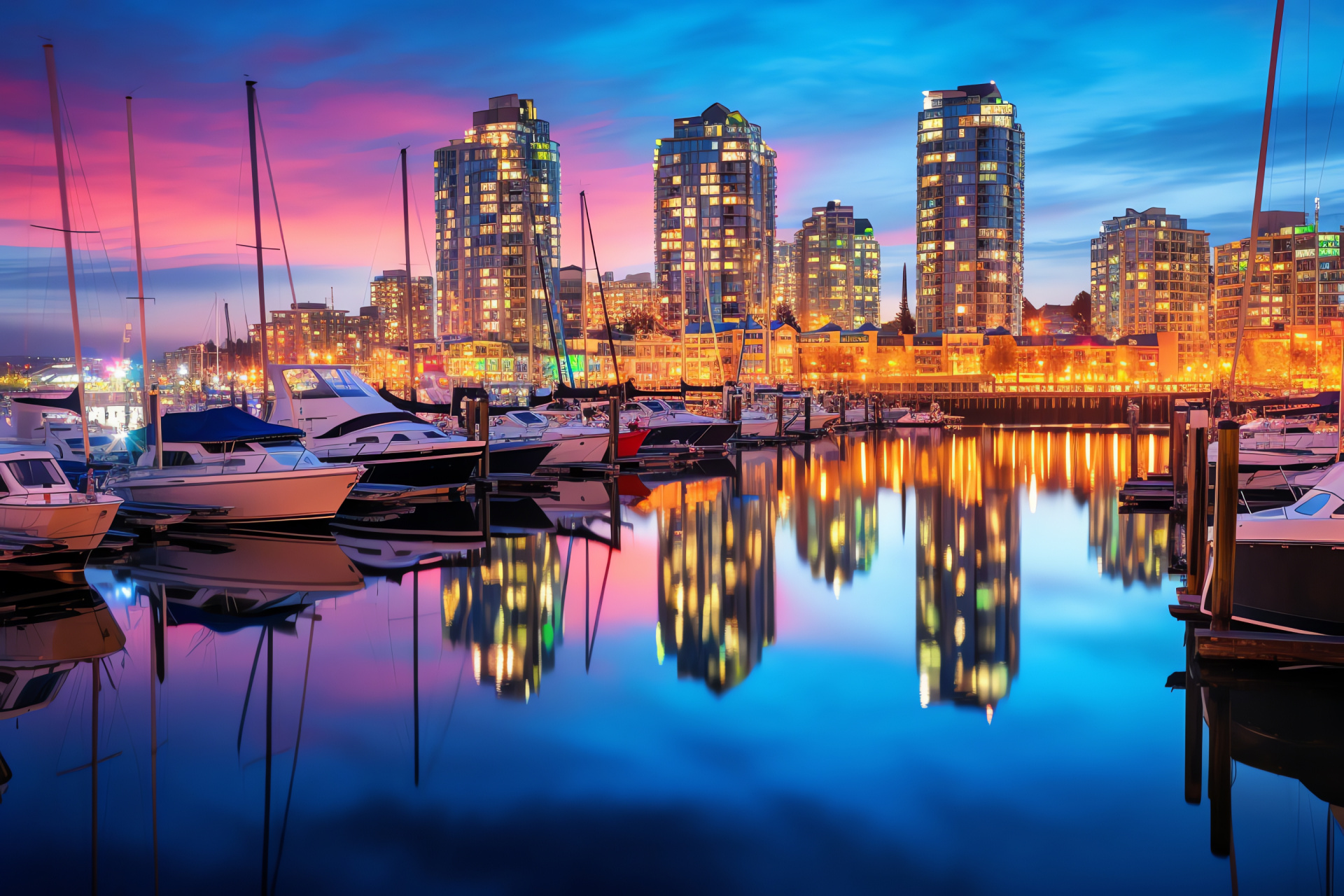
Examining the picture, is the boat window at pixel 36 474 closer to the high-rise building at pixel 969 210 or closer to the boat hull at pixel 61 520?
the boat hull at pixel 61 520

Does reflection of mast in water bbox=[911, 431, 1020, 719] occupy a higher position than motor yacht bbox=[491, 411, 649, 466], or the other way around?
motor yacht bbox=[491, 411, 649, 466]

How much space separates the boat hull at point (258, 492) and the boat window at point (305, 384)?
227 inches

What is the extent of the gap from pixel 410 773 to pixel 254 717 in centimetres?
245

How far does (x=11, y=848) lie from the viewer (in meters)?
7.10

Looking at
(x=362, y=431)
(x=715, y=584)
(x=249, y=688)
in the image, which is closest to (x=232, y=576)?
(x=249, y=688)

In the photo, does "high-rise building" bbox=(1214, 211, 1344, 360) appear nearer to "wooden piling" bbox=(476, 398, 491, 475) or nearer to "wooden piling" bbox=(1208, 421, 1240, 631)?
"wooden piling" bbox=(476, 398, 491, 475)

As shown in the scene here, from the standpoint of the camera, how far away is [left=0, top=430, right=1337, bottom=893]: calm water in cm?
685

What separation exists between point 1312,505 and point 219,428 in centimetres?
1949

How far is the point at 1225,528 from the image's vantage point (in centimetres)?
1071

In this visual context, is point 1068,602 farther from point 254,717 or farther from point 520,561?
point 254,717

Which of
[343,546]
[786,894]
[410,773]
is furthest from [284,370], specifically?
[786,894]

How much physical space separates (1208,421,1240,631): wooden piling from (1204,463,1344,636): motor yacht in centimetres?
30

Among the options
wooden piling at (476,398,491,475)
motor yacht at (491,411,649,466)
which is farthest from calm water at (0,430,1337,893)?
motor yacht at (491,411,649,466)

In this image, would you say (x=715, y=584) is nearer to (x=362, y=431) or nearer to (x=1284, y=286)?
(x=362, y=431)
